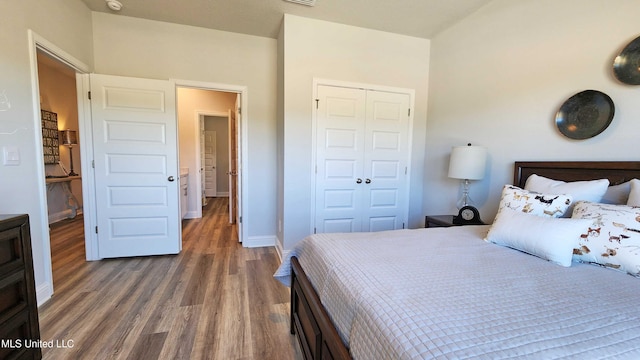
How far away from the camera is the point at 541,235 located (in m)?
1.32

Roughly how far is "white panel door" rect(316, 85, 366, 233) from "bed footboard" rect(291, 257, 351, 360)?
1.37 meters

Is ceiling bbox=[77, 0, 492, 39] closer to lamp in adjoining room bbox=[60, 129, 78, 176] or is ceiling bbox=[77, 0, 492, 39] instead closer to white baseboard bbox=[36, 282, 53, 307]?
white baseboard bbox=[36, 282, 53, 307]

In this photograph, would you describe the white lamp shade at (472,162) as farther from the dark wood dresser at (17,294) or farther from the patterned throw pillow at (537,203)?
the dark wood dresser at (17,294)

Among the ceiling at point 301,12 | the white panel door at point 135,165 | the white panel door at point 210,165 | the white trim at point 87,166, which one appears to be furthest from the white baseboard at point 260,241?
the white panel door at point 210,165

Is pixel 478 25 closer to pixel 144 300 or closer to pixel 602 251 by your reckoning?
pixel 602 251

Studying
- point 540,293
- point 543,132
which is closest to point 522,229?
point 540,293

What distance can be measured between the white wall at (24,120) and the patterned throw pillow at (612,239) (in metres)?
3.42

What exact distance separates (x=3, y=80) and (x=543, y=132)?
3.84 meters

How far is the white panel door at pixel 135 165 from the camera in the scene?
268 centimetres

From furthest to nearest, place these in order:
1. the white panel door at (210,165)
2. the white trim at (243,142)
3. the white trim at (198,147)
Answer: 1. the white panel door at (210,165)
2. the white trim at (198,147)
3. the white trim at (243,142)

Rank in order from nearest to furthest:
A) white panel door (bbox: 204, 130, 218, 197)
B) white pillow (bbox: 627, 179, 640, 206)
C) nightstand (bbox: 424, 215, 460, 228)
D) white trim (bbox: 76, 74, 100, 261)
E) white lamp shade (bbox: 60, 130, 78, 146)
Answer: white pillow (bbox: 627, 179, 640, 206)
nightstand (bbox: 424, 215, 460, 228)
white trim (bbox: 76, 74, 100, 261)
white lamp shade (bbox: 60, 130, 78, 146)
white panel door (bbox: 204, 130, 218, 197)

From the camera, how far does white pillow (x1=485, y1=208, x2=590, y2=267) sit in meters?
1.26

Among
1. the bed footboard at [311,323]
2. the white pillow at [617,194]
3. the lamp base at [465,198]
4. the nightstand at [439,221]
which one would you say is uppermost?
the white pillow at [617,194]

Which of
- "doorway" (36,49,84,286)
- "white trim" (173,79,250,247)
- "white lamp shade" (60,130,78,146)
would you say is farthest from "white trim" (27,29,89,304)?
"white lamp shade" (60,130,78,146)
